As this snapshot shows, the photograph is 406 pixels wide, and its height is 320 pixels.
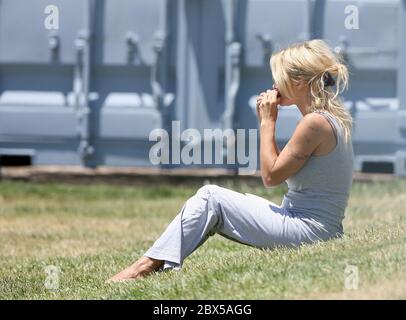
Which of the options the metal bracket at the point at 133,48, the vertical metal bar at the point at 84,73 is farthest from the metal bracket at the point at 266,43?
the vertical metal bar at the point at 84,73

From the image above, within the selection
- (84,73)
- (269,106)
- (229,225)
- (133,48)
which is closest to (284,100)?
(269,106)

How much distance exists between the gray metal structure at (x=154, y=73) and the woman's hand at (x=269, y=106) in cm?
369

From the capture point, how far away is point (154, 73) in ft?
32.8

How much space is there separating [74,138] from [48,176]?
31.3 inches

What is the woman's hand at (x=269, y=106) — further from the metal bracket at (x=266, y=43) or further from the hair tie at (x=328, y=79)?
the metal bracket at (x=266, y=43)

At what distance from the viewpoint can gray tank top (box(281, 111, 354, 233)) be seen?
19.9 ft

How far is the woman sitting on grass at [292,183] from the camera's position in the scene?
19.5ft

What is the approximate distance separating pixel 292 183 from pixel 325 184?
17 cm

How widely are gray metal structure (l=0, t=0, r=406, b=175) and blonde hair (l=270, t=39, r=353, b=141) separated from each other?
12.1 ft

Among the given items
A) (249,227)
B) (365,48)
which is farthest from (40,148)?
(249,227)

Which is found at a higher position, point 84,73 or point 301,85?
point 301,85

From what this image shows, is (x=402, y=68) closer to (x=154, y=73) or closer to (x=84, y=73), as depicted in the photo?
(x=154, y=73)

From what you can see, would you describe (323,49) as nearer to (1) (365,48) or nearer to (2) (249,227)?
(2) (249,227)

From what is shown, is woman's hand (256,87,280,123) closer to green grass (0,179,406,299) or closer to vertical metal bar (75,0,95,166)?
green grass (0,179,406,299)
